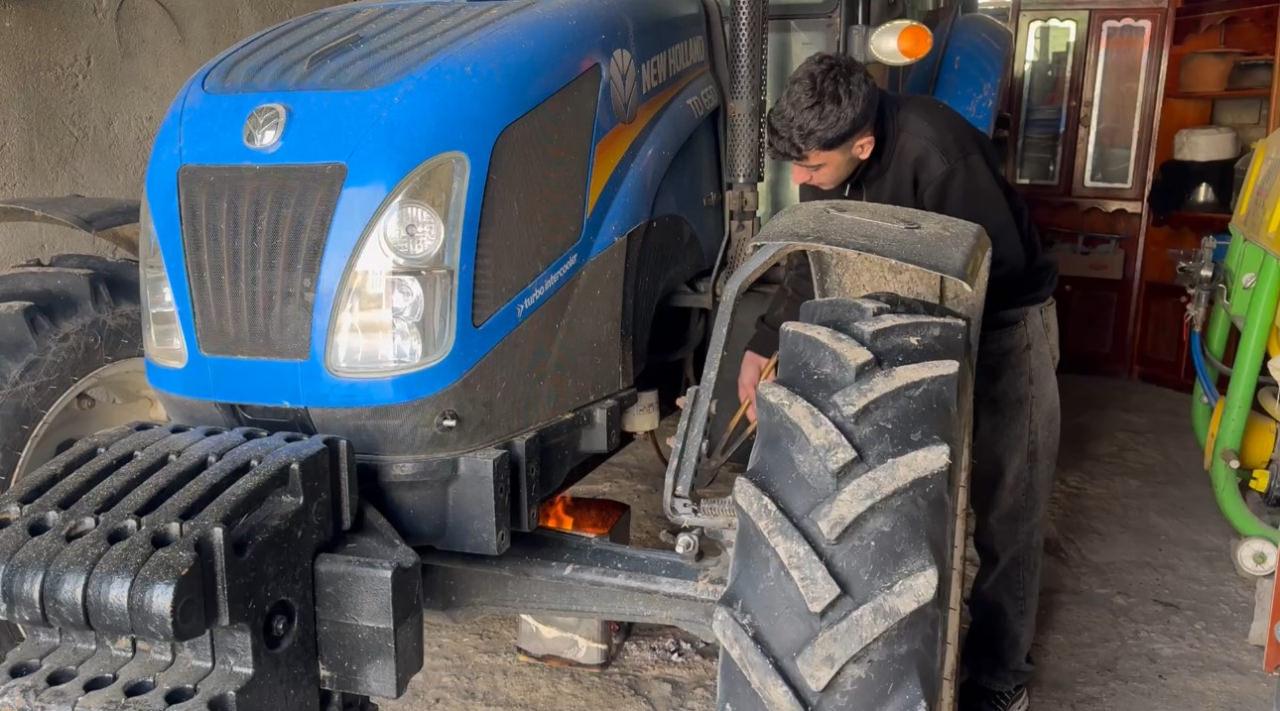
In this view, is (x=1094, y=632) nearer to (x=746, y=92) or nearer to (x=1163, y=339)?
(x=746, y=92)

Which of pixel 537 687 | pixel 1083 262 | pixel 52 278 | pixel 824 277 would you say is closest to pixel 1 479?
Answer: pixel 52 278

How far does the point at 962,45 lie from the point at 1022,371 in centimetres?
161

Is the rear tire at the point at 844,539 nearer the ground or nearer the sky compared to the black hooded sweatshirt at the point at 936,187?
nearer the ground

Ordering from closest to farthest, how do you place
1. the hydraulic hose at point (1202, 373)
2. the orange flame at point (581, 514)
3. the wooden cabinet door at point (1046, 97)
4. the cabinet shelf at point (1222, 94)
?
the orange flame at point (581, 514) < the hydraulic hose at point (1202, 373) < the cabinet shelf at point (1222, 94) < the wooden cabinet door at point (1046, 97)

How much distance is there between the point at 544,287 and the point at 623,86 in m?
0.49

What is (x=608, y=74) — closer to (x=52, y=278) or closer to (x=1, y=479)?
(x=52, y=278)

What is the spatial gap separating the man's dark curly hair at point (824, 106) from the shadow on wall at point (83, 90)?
2.70m

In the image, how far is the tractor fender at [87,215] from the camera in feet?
7.97

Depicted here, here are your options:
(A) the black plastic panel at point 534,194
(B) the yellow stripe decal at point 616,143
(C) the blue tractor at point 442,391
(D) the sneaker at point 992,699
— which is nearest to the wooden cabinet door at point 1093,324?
(D) the sneaker at point 992,699

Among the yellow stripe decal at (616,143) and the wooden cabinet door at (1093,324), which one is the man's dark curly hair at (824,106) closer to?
the yellow stripe decal at (616,143)

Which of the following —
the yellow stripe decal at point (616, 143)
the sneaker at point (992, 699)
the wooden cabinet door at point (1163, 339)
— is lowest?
the sneaker at point (992, 699)

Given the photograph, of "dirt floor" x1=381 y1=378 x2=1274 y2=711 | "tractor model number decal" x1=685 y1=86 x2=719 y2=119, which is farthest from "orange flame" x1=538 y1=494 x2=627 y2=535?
"tractor model number decal" x1=685 y1=86 x2=719 y2=119

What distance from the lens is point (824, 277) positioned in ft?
6.54

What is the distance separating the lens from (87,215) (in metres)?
2.46
